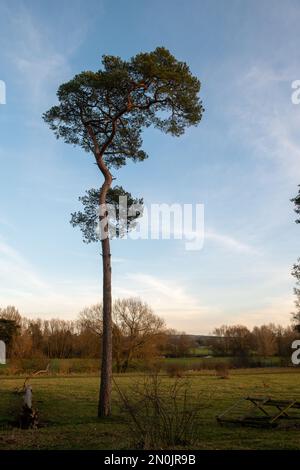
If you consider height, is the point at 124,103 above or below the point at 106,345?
above

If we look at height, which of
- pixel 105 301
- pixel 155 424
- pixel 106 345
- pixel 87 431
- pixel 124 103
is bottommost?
pixel 87 431

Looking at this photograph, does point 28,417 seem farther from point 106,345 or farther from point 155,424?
point 155,424

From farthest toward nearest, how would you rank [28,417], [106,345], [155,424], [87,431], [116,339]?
1. [116,339]
2. [106,345]
3. [28,417]
4. [87,431]
5. [155,424]

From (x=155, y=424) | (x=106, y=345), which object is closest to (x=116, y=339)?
(x=106, y=345)

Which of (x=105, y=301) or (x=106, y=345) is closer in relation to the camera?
(x=106, y=345)

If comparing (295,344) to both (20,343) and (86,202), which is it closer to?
(20,343)

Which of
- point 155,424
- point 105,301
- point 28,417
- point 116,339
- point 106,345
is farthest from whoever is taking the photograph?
point 116,339

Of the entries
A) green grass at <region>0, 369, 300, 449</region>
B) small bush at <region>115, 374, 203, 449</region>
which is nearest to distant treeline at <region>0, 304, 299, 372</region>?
green grass at <region>0, 369, 300, 449</region>

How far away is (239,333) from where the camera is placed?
82875 millimetres

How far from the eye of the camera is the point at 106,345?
15484mm

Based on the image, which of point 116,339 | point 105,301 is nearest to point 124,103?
point 105,301

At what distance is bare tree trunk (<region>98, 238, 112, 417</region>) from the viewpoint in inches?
598

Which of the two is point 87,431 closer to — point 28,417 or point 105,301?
point 28,417
